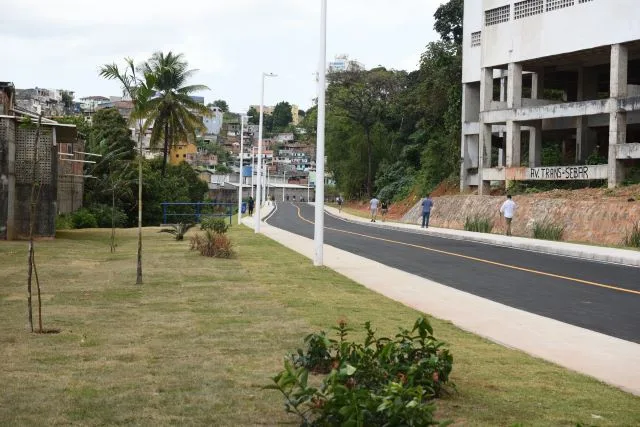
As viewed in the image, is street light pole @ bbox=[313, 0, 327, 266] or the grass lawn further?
street light pole @ bbox=[313, 0, 327, 266]

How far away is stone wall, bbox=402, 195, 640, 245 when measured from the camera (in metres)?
32.9

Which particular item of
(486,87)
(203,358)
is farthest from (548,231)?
(203,358)

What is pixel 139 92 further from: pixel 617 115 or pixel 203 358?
pixel 617 115

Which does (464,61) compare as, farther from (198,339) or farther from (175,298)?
(198,339)

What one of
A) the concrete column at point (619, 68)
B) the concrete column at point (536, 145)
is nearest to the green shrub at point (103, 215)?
the concrete column at point (536, 145)

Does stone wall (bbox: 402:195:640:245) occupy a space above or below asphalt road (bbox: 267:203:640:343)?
above

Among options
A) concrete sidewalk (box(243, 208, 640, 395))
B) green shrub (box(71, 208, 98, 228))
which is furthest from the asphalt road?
green shrub (box(71, 208, 98, 228))

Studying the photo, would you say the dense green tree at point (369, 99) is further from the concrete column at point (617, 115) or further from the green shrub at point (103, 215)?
the concrete column at point (617, 115)

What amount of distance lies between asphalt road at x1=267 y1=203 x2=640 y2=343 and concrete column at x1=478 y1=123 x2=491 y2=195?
75.0ft

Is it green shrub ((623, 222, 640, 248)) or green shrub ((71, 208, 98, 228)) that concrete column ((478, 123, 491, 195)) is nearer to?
green shrub ((623, 222, 640, 248))

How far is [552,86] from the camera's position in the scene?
60.8 metres

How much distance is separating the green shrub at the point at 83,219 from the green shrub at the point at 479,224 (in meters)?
19.5

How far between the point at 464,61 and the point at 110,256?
3918 cm

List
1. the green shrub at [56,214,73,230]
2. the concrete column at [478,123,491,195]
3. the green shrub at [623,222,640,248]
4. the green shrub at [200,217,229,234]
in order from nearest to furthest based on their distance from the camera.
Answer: the green shrub at [200,217,229,234], the green shrub at [623,222,640,248], the green shrub at [56,214,73,230], the concrete column at [478,123,491,195]
